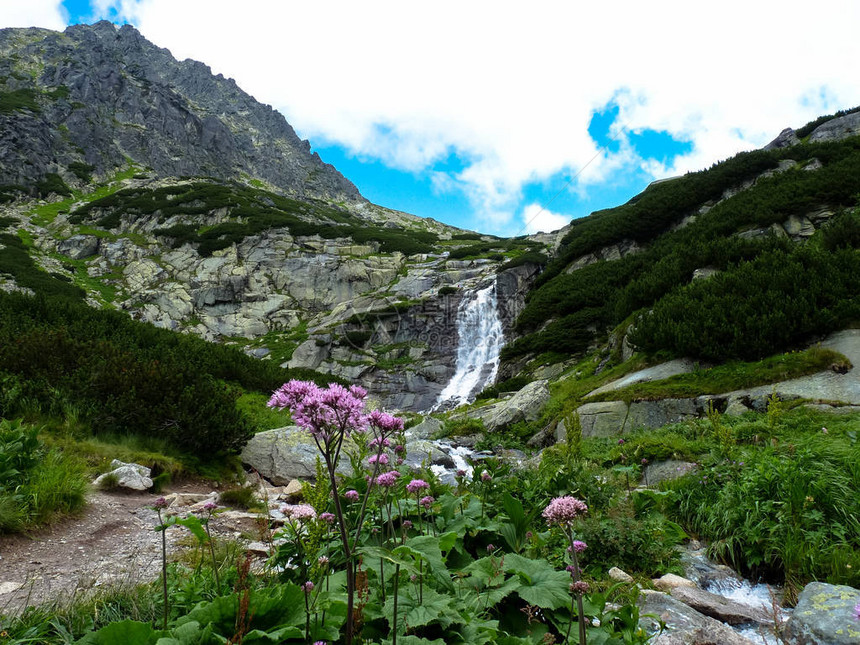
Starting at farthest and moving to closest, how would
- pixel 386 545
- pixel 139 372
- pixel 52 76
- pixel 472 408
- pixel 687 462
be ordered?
pixel 52 76 < pixel 472 408 < pixel 139 372 < pixel 687 462 < pixel 386 545

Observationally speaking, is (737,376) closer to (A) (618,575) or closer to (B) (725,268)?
(B) (725,268)

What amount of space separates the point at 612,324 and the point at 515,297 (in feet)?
65.4

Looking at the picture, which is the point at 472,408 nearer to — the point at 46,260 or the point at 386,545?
the point at 386,545

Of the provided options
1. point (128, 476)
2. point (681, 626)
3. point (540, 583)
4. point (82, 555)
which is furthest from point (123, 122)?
point (681, 626)

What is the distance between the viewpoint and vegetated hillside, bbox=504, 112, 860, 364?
10555 mm

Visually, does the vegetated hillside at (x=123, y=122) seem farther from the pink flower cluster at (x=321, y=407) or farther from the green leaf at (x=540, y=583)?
the green leaf at (x=540, y=583)

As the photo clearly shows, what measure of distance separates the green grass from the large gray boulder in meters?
8.05

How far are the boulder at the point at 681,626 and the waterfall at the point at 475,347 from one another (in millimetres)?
25437

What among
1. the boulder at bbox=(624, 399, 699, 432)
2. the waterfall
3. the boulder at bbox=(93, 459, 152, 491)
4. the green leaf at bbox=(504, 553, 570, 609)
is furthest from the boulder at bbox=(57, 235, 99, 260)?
the green leaf at bbox=(504, 553, 570, 609)

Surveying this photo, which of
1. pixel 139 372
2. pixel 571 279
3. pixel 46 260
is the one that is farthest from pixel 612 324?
pixel 46 260

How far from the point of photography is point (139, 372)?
309 inches

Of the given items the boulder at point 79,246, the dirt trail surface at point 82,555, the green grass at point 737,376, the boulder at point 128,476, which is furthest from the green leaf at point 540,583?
the boulder at point 79,246

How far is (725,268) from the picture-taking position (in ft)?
48.2

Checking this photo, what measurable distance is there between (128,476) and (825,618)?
7526 mm
